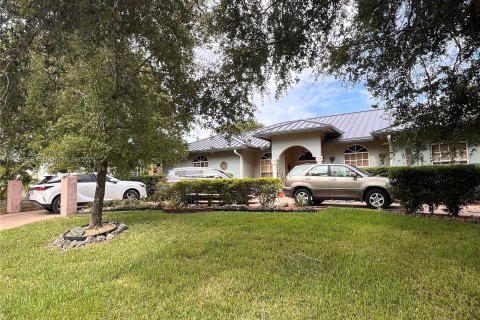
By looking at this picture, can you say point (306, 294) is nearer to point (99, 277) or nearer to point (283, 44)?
point (99, 277)

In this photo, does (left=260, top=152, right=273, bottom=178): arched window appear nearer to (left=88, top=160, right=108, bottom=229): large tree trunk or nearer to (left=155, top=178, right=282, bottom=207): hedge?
(left=155, top=178, right=282, bottom=207): hedge

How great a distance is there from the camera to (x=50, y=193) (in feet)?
42.0

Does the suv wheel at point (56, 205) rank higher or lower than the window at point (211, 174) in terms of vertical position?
lower

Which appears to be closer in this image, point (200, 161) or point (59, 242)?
point (59, 242)

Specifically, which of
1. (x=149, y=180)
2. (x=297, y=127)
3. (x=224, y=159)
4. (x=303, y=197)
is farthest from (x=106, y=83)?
(x=224, y=159)

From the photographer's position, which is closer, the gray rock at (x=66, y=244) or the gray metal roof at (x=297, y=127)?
the gray rock at (x=66, y=244)

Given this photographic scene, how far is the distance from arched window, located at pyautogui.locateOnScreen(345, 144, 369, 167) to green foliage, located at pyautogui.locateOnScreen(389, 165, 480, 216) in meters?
8.66

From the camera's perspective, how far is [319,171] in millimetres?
12156

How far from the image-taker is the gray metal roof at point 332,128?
1761 centimetres

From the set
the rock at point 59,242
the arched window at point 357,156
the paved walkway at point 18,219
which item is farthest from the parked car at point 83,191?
the arched window at point 357,156

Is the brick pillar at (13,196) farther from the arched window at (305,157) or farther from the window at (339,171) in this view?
the arched window at (305,157)

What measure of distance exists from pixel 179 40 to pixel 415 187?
739 centimetres

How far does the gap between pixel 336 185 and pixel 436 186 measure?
3.51 meters

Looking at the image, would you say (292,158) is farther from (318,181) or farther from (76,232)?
(76,232)
